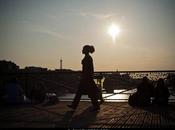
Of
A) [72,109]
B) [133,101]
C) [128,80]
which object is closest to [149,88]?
[133,101]

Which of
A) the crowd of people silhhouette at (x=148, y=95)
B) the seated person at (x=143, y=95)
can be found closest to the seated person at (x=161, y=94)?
the crowd of people silhhouette at (x=148, y=95)

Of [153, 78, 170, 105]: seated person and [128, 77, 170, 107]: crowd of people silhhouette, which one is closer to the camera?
[128, 77, 170, 107]: crowd of people silhhouette

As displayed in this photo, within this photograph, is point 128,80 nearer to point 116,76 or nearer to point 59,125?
point 116,76

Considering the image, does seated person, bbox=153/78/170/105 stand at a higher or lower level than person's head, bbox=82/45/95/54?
lower

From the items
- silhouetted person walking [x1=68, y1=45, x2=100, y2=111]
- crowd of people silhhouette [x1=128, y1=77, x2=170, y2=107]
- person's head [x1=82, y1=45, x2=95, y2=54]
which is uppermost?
person's head [x1=82, y1=45, x2=95, y2=54]

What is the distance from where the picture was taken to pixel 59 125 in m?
7.16

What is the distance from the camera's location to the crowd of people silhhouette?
40.5ft

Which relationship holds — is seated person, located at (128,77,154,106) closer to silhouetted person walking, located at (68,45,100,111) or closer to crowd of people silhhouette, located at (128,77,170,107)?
crowd of people silhhouette, located at (128,77,170,107)

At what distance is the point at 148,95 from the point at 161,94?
0.45 metres

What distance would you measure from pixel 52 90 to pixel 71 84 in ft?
3.09

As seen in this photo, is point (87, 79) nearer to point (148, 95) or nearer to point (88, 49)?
point (88, 49)

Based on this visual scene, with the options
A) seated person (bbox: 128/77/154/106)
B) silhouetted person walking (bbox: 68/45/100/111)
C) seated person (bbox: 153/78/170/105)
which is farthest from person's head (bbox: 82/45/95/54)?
seated person (bbox: 153/78/170/105)

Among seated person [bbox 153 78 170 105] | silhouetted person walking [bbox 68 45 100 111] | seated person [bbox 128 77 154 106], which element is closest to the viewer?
silhouetted person walking [bbox 68 45 100 111]

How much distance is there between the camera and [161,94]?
12.6 metres
